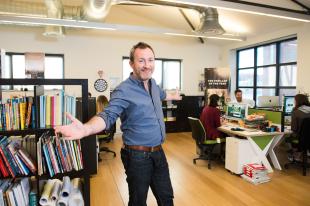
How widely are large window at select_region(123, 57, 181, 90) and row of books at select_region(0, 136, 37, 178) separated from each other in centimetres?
597

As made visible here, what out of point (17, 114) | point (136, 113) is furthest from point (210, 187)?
point (17, 114)

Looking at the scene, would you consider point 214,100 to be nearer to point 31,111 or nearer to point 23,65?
point 31,111

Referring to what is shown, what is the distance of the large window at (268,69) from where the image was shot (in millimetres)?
5923

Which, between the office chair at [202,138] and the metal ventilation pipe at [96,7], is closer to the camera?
the office chair at [202,138]

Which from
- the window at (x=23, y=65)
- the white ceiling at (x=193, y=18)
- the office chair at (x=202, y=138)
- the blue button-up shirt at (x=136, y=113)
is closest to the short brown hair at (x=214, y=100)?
the office chair at (x=202, y=138)

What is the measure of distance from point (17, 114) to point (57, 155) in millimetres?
420

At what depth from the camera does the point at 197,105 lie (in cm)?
764

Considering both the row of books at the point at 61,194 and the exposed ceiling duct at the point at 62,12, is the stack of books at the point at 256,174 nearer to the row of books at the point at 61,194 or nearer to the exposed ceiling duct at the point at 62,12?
the row of books at the point at 61,194

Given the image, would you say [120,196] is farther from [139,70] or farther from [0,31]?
[0,31]

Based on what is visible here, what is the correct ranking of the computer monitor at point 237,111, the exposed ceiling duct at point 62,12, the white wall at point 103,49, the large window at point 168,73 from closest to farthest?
the computer monitor at point 237,111 → the exposed ceiling duct at point 62,12 → the white wall at point 103,49 → the large window at point 168,73

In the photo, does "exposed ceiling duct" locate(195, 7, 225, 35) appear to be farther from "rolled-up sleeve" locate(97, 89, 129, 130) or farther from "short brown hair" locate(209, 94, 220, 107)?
"rolled-up sleeve" locate(97, 89, 129, 130)

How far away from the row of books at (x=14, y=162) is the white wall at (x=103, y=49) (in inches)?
203

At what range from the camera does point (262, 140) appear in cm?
396

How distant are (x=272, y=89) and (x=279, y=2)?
2.52 metres
